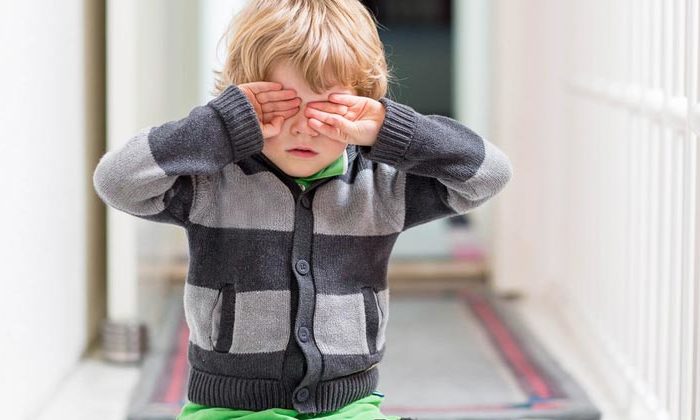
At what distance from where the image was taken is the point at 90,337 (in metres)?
2.02

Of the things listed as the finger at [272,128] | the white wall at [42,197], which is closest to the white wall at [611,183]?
the finger at [272,128]

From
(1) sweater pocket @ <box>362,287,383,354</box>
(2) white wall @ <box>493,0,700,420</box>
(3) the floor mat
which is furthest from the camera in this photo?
(3) the floor mat

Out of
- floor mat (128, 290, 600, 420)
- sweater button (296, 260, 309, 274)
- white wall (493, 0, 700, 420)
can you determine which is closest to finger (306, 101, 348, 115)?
sweater button (296, 260, 309, 274)

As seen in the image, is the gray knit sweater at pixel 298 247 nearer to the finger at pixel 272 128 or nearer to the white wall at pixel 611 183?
the finger at pixel 272 128

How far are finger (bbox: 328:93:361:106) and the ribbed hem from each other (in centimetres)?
31

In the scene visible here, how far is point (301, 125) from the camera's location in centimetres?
113

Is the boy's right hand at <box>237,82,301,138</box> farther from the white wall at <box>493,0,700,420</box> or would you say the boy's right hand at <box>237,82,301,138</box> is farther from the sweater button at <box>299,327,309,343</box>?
the white wall at <box>493,0,700,420</box>

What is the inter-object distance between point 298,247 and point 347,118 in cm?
16

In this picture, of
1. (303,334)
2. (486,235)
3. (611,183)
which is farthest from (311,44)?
(486,235)

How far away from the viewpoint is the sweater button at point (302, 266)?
1183 mm

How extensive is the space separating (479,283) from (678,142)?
1.18 metres

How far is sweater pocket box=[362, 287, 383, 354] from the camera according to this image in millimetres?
1229

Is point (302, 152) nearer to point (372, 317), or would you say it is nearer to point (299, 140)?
point (299, 140)

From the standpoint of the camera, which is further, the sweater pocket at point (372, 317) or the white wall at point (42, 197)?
the white wall at point (42, 197)
